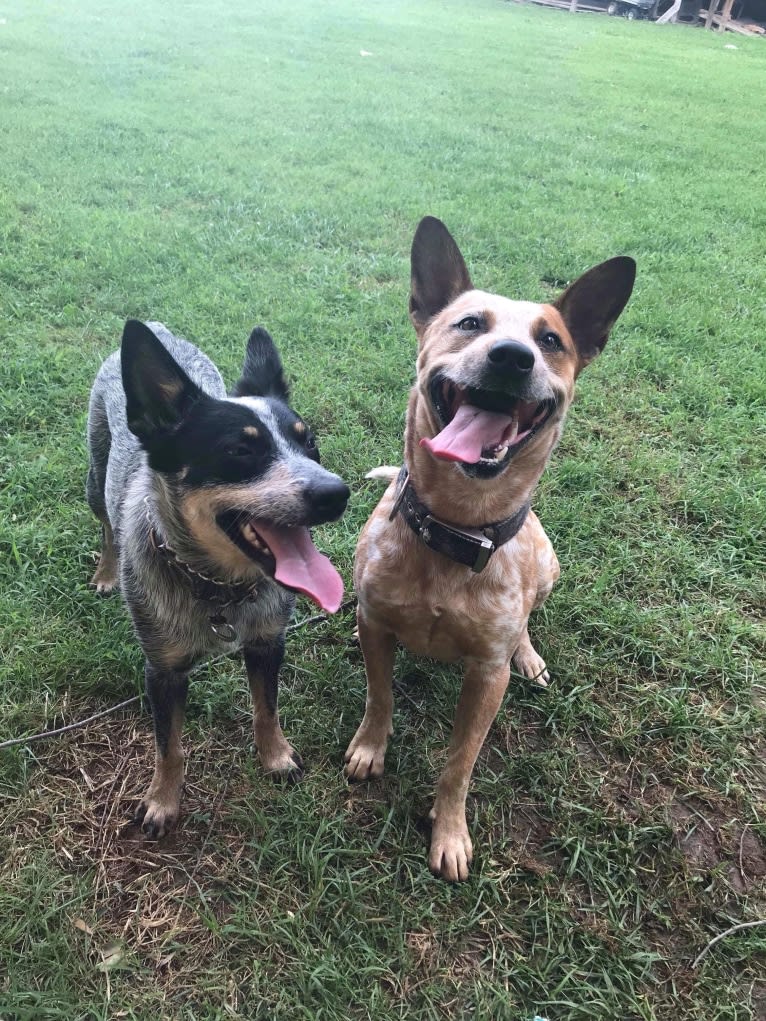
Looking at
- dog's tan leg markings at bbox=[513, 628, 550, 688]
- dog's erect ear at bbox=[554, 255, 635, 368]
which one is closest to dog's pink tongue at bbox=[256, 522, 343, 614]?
dog's tan leg markings at bbox=[513, 628, 550, 688]

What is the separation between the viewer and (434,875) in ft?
7.70

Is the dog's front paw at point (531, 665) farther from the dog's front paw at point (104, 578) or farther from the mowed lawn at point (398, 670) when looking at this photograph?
the dog's front paw at point (104, 578)

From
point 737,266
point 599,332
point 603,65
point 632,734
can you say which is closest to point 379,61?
point 603,65

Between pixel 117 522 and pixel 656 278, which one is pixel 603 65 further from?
pixel 117 522

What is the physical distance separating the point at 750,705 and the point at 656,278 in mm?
4704

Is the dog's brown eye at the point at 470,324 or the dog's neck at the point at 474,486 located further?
the dog's brown eye at the point at 470,324

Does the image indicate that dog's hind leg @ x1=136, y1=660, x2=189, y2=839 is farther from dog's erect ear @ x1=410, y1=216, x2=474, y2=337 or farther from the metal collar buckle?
dog's erect ear @ x1=410, y1=216, x2=474, y2=337

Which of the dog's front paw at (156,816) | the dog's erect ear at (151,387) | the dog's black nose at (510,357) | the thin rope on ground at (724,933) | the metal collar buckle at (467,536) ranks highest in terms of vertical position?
the dog's black nose at (510,357)

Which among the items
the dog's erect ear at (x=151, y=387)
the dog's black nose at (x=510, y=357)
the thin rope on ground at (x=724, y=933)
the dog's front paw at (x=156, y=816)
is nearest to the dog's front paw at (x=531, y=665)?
the thin rope on ground at (x=724, y=933)

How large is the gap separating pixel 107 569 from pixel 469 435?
2.02m

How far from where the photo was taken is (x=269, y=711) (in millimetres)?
2508

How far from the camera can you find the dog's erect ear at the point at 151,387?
2008 millimetres

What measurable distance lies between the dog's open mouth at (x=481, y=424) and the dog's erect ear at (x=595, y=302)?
0.53 metres

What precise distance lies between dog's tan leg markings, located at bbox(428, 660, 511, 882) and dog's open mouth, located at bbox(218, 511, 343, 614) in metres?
0.71
